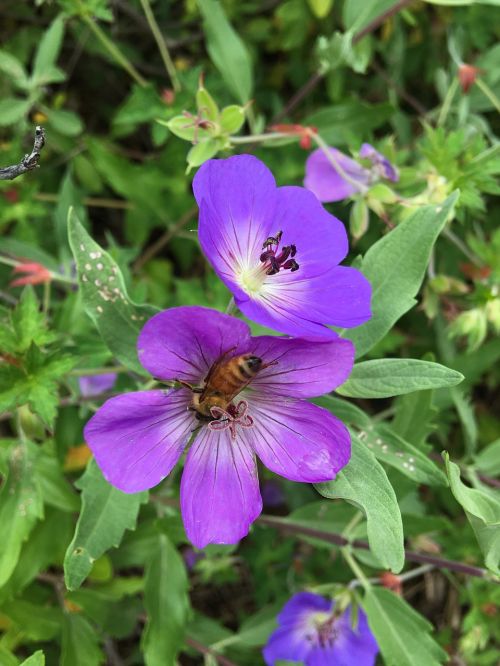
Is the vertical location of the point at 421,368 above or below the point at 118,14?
below

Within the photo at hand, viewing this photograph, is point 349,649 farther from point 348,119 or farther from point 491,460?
point 348,119

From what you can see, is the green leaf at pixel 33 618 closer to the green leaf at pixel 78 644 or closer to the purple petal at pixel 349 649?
the green leaf at pixel 78 644

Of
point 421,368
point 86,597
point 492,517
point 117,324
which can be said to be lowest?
point 86,597

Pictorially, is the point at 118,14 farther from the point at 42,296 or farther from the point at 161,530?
the point at 161,530

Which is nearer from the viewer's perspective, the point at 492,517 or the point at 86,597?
the point at 492,517

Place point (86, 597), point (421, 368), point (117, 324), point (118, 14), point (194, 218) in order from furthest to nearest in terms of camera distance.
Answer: point (118, 14), point (194, 218), point (86, 597), point (117, 324), point (421, 368)

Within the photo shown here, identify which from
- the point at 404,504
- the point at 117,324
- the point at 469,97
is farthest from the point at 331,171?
the point at 404,504

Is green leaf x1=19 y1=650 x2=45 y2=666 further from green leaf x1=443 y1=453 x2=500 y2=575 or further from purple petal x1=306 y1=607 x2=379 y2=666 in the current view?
purple petal x1=306 y1=607 x2=379 y2=666

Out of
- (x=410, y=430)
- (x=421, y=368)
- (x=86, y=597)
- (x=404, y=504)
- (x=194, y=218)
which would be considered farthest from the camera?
(x=194, y=218)

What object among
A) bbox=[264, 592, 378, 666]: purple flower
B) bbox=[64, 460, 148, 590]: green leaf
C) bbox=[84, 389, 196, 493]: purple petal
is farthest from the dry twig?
bbox=[264, 592, 378, 666]: purple flower
